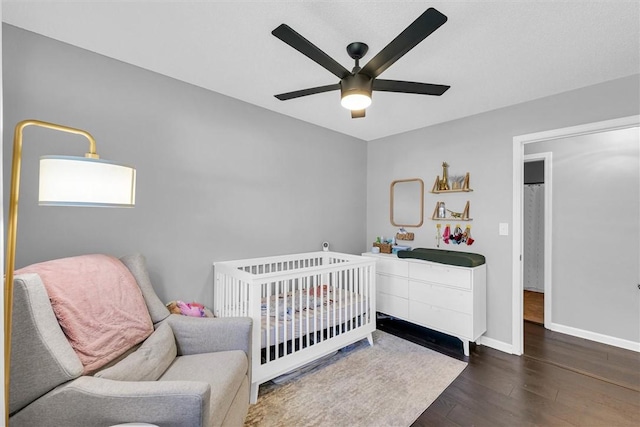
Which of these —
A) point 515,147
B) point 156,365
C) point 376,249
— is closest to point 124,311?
point 156,365

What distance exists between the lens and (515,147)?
9.26ft

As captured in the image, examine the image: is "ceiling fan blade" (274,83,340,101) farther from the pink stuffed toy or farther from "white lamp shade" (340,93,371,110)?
the pink stuffed toy

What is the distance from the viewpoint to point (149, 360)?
1501 mm

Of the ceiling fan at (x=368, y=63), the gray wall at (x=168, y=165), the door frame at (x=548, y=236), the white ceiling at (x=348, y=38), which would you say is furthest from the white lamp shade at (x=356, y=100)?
the door frame at (x=548, y=236)

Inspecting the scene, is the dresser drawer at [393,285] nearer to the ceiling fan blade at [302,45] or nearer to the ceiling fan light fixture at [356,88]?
the ceiling fan light fixture at [356,88]

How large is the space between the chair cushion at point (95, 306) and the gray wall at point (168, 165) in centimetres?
47

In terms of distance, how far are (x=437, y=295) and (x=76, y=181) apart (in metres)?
2.96

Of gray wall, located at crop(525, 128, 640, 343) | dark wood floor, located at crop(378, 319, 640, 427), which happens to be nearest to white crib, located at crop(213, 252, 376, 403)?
dark wood floor, located at crop(378, 319, 640, 427)

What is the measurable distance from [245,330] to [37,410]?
954mm

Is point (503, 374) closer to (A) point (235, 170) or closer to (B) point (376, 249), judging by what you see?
(B) point (376, 249)

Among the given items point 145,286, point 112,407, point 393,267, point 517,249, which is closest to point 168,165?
point 145,286

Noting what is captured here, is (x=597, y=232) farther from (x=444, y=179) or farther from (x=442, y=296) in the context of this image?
(x=442, y=296)

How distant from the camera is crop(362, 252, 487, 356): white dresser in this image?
2770 millimetres

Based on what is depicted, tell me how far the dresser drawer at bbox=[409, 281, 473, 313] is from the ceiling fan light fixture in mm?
2058
